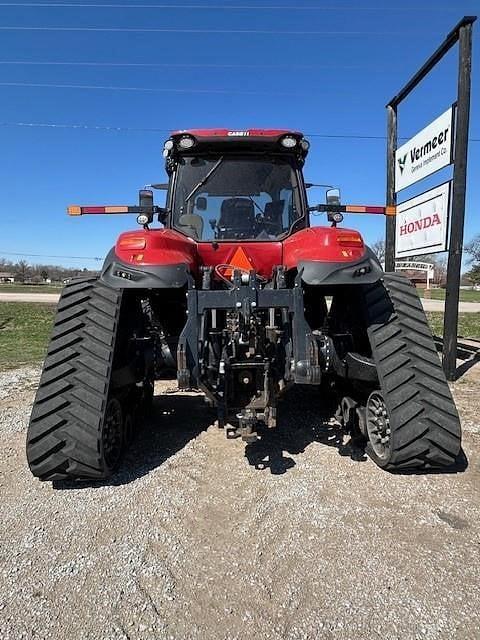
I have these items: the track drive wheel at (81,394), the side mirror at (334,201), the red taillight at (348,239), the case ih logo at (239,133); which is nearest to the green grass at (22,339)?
the track drive wheel at (81,394)

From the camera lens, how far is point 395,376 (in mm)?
3375

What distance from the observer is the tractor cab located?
4.33 m

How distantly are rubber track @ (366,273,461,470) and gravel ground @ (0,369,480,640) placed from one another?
0.81 ft

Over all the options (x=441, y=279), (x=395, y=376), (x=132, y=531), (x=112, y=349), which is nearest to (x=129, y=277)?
(x=112, y=349)

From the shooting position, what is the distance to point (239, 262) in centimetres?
402

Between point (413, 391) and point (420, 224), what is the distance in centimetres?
479

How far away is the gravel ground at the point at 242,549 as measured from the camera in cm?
206

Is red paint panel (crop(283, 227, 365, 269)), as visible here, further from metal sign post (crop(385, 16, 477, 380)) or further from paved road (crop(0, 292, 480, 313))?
paved road (crop(0, 292, 480, 313))

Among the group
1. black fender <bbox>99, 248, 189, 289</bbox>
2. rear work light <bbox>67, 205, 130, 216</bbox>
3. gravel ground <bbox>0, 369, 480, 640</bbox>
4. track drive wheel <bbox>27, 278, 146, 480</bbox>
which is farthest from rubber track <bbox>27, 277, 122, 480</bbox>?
rear work light <bbox>67, 205, 130, 216</bbox>

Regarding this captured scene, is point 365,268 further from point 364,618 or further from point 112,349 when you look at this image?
point 364,618

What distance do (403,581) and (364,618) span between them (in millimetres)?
350

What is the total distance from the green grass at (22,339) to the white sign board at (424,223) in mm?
6648

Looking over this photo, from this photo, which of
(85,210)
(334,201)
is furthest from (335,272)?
(85,210)

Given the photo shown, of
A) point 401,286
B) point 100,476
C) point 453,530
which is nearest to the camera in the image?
point 453,530
